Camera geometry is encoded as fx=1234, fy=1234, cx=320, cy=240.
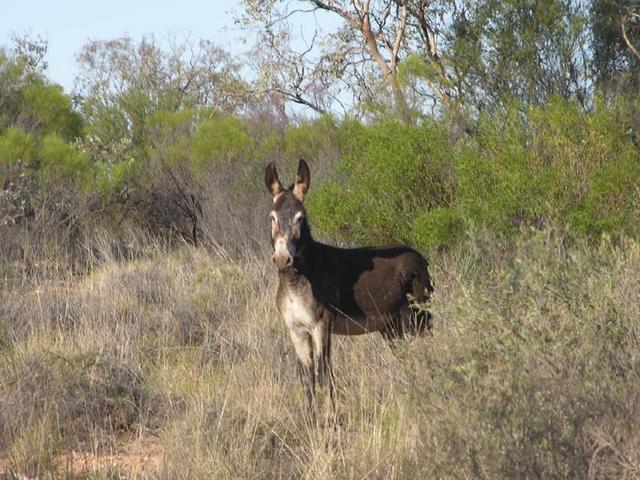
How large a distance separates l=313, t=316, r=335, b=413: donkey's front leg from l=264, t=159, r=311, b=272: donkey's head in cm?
46

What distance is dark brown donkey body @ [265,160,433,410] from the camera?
7934 mm

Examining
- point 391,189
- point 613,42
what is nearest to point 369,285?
point 391,189

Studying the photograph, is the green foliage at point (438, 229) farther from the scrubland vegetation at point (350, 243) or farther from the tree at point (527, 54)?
the tree at point (527, 54)

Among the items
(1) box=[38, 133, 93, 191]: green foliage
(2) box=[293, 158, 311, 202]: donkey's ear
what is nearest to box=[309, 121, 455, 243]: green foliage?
(2) box=[293, 158, 311, 202]: donkey's ear

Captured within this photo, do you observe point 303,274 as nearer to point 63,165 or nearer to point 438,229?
point 438,229

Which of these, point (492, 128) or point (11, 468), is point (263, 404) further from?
point (492, 128)

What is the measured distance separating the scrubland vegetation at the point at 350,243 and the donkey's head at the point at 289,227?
0.85 meters

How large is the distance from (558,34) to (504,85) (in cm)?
127

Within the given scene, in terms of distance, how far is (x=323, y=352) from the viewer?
26.2 ft

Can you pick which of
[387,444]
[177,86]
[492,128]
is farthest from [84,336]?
[177,86]

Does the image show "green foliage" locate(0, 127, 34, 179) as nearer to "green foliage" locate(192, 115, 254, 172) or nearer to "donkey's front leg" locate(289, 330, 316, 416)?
"green foliage" locate(192, 115, 254, 172)

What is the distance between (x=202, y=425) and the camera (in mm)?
6871

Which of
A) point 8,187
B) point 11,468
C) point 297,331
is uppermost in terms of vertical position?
point 8,187

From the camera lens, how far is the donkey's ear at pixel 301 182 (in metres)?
8.26
